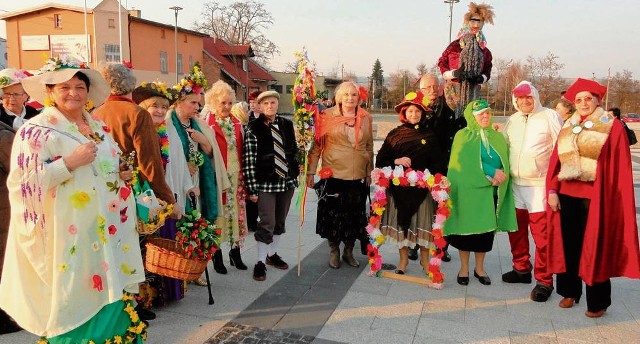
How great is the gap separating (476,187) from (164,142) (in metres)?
2.89

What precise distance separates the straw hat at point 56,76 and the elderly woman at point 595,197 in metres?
3.64

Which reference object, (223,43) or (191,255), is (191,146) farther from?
(223,43)

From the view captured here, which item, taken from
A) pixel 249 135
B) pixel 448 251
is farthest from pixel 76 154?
pixel 448 251

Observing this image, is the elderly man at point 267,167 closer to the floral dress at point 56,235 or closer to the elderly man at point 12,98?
the elderly man at point 12,98

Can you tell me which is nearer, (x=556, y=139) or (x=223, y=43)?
(x=556, y=139)

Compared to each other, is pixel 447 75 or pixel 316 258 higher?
pixel 447 75

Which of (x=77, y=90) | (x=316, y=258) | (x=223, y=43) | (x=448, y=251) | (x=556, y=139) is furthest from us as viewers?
(x=223, y=43)

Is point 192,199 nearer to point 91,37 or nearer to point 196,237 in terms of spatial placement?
point 196,237

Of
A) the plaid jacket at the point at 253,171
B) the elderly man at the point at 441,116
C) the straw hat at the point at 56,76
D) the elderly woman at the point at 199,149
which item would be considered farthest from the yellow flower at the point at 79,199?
the elderly man at the point at 441,116

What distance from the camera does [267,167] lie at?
4.68 metres

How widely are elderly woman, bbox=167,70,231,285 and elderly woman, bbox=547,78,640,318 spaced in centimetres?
304

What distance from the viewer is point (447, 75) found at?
16.3 ft

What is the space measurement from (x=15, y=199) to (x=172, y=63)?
37622 millimetres

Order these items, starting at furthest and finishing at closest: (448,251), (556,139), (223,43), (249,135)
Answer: (223,43) < (448,251) < (249,135) < (556,139)
